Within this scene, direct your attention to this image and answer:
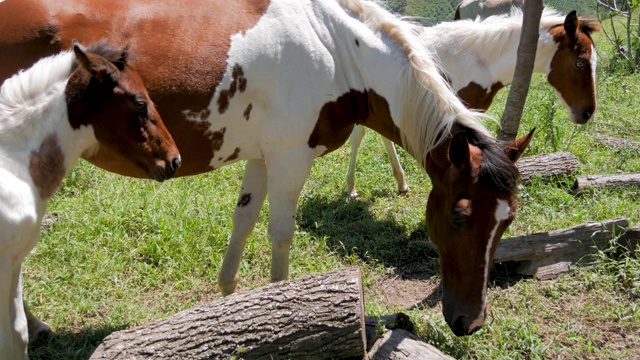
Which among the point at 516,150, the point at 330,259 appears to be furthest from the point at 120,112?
the point at 330,259

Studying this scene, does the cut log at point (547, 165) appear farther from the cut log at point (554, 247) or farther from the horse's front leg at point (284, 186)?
the horse's front leg at point (284, 186)

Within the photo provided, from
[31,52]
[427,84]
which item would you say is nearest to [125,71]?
[31,52]

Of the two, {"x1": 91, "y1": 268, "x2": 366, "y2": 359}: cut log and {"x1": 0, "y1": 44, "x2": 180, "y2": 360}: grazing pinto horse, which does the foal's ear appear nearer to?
{"x1": 0, "y1": 44, "x2": 180, "y2": 360}: grazing pinto horse

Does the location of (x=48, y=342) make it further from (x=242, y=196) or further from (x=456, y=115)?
(x=456, y=115)

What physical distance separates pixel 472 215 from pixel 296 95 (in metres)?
1.31

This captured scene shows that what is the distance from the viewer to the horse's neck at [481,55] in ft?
18.4

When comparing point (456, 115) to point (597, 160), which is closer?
point (456, 115)

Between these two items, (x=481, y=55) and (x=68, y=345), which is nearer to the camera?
(x=68, y=345)

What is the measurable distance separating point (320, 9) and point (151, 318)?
2441 mm

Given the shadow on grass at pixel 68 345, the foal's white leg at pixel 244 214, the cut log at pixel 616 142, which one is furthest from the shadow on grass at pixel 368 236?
the cut log at pixel 616 142

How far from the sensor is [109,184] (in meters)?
6.16

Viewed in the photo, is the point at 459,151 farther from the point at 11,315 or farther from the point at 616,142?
the point at 616,142

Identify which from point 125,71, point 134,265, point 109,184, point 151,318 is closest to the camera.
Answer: point 125,71

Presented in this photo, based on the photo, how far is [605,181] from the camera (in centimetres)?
581
